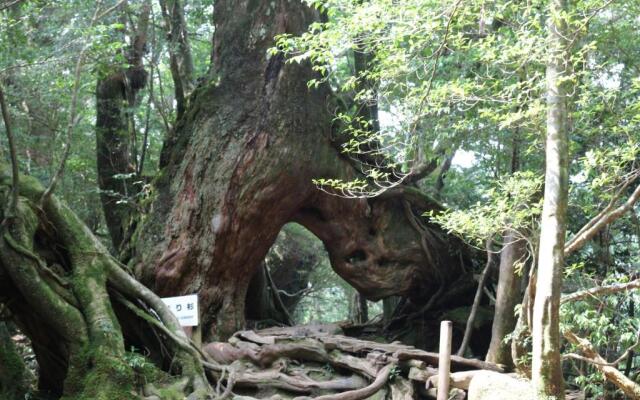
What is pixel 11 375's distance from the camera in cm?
693

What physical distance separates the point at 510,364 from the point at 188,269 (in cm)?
408

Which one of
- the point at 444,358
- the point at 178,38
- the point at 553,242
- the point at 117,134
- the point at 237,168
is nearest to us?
the point at 553,242

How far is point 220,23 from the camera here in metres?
9.45

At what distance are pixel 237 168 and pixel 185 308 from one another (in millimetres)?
2000

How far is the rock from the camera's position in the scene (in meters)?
6.21

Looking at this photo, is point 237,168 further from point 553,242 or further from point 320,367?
point 553,242

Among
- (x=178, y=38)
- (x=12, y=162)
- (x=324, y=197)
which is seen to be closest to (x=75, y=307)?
(x=12, y=162)

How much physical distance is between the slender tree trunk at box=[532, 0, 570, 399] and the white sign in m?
3.59

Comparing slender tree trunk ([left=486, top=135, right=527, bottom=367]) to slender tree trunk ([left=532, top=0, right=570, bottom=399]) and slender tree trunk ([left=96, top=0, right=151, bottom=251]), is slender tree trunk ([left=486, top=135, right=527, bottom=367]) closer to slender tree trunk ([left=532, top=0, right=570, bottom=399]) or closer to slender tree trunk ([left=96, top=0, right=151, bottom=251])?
slender tree trunk ([left=532, top=0, right=570, bottom=399])

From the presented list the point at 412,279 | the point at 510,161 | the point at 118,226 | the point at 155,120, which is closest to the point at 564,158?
the point at 510,161

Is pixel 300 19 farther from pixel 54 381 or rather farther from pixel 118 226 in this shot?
pixel 54 381

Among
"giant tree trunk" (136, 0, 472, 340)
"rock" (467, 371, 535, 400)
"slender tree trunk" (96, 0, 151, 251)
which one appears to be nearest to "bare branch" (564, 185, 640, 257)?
→ "rock" (467, 371, 535, 400)

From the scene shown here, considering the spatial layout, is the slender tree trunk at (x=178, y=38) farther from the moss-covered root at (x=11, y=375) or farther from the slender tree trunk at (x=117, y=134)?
the moss-covered root at (x=11, y=375)

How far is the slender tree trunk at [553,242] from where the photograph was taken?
5.40 metres
